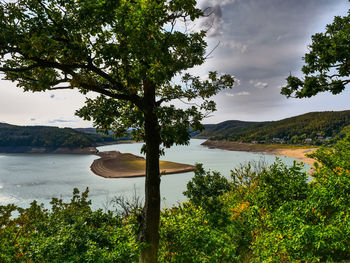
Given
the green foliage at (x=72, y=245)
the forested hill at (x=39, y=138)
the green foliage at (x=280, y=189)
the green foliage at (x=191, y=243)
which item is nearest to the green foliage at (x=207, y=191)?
the green foliage at (x=280, y=189)

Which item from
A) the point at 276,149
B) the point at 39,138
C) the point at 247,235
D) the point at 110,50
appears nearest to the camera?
the point at 110,50

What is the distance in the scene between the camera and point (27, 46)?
12.2 ft

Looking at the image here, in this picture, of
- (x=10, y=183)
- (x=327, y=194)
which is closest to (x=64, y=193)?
(x=10, y=183)

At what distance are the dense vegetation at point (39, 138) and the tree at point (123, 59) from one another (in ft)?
369

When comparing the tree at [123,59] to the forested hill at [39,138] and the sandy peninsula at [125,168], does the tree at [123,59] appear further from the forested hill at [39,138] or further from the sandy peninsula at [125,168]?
the forested hill at [39,138]

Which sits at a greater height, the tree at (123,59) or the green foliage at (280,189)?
the tree at (123,59)

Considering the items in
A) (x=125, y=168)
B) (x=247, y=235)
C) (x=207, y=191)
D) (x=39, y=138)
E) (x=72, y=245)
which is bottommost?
(x=125, y=168)

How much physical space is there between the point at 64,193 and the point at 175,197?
20386 millimetres

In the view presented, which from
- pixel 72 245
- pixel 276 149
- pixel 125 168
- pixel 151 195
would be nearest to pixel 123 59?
pixel 151 195

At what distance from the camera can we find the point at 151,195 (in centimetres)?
526

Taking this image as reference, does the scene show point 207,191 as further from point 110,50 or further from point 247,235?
point 110,50

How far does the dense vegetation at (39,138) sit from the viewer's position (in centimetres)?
11062

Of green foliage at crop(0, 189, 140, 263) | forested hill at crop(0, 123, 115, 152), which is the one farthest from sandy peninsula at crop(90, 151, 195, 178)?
forested hill at crop(0, 123, 115, 152)

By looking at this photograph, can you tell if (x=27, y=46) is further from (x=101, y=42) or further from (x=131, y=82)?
(x=131, y=82)
